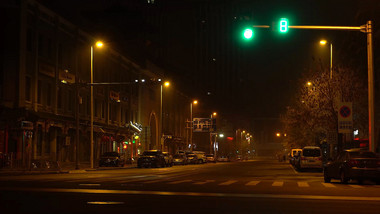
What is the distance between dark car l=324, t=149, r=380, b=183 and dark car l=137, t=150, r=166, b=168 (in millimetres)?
29416

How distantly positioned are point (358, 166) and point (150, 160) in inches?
1222

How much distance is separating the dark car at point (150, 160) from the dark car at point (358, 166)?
2942 centimetres

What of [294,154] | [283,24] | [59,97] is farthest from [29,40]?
[294,154]

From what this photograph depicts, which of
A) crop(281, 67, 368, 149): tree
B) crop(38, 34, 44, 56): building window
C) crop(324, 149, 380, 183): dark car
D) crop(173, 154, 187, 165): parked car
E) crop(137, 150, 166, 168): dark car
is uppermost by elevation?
crop(38, 34, 44, 56): building window

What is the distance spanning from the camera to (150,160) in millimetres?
50531

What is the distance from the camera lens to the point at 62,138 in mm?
48656

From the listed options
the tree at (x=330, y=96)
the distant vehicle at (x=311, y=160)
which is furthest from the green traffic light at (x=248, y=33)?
the distant vehicle at (x=311, y=160)

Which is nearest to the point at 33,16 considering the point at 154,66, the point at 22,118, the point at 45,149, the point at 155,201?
the point at 22,118

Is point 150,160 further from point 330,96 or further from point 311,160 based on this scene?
point 330,96

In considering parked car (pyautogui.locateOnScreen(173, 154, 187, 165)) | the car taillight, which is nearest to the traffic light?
the car taillight

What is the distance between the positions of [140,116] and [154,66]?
14509 mm

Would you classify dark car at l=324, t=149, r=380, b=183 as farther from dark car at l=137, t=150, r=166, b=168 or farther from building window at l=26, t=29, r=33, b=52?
dark car at l=137, t=150, r=166, b=168

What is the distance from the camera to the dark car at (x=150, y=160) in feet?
165

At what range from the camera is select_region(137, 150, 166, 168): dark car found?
50.2 m
